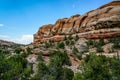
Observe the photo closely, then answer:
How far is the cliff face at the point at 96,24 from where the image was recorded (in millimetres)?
66312

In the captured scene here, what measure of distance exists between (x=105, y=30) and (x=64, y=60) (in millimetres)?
22304

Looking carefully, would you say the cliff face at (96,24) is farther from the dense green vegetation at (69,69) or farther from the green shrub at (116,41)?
the dense green vegetation at (69,69)

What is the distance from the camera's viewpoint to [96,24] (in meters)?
70.4

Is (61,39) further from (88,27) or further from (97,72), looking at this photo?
(97,72)

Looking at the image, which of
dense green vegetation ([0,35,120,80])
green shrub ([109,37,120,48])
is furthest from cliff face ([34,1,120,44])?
dense green vegetation ([0,35,120,80])

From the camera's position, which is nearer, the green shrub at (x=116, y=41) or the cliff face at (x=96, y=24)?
the green shrub at (x=116, y=41)

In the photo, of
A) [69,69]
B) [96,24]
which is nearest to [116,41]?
[96,24]

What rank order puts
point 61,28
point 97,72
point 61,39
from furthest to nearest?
point 61,28 < point 61,39 < point 97,72

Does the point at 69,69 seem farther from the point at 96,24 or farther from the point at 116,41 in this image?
the point at 96,24

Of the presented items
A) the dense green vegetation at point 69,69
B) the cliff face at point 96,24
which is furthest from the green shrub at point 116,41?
the cliff face at point 96,24

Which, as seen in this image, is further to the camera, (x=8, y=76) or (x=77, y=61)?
(x=77, y=61)

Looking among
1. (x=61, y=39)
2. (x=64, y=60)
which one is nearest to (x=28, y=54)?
(x=64, y=60)

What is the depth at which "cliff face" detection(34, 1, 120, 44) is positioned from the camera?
2611 inches

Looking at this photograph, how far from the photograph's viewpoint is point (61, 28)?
91.7 m
